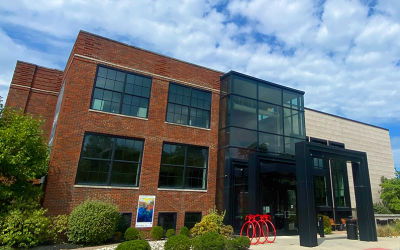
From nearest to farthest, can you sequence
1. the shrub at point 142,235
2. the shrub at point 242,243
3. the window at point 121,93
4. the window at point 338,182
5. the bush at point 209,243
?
the bush at point 209,243, the shrub at point 242,243, the shrub at point 142,235, the window at point 121,93, the window at point 338,182

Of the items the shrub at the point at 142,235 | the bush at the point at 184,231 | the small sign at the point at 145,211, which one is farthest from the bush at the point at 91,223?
the bush at the point at 184,231

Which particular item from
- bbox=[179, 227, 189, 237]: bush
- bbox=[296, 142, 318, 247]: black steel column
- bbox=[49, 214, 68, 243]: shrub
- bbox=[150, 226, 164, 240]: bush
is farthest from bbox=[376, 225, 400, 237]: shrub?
bbox=[49, 214, 68, 243]: shrub

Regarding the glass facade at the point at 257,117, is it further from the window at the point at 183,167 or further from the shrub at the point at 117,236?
the shrub at the point at 117,236

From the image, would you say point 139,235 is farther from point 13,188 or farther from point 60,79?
point 60,79

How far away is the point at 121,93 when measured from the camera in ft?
46.2

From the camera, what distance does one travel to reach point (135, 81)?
575 inches

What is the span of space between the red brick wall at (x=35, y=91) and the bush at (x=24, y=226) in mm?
6779

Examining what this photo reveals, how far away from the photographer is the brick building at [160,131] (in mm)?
12711

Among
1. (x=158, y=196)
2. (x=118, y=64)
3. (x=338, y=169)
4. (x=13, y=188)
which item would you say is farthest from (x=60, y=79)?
(x=338, y=169)

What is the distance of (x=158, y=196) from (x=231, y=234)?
421 cm

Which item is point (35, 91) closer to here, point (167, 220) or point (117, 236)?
point (117, 236)

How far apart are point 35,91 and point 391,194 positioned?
98.6 ft

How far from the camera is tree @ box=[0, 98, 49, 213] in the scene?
1005cm

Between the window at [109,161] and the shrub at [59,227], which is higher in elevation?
the window at [109,161]
